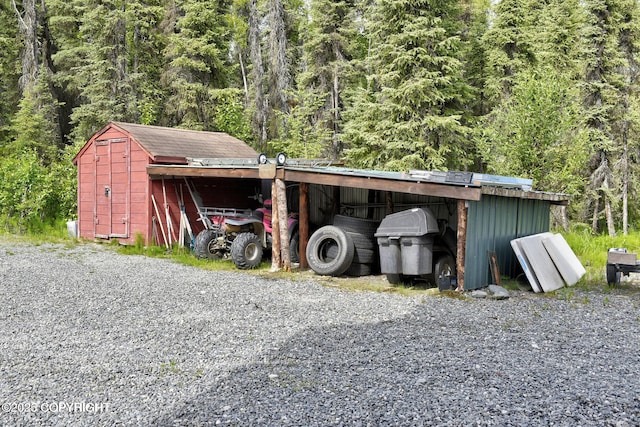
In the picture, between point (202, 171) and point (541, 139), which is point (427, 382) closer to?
point (202, 171)

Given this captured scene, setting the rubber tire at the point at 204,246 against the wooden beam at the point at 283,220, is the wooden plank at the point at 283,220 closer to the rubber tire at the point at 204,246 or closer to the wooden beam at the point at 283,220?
the wooden beam at the point at 283,220

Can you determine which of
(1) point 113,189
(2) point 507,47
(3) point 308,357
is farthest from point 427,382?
(2) point 507,47

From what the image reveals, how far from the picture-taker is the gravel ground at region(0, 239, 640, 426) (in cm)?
390

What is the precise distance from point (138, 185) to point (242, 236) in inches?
162

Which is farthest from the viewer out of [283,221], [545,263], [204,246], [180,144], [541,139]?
[180,144]

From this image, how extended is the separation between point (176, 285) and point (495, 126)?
10992 mm

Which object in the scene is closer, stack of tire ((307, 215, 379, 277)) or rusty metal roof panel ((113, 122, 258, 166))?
stack of tire ((307, 215, 379, 277))

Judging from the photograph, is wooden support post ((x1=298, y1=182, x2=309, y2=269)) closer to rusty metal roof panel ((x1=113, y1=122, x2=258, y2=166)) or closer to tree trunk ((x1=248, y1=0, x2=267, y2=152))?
rusty metal roof panel ((x1=113, y1=122, x2=258, y2=166))

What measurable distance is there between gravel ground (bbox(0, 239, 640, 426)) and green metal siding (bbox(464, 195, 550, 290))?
0.77 metres

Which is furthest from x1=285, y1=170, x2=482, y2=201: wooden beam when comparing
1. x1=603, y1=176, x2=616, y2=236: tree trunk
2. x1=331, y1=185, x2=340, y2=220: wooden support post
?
x1=603, y1=176, x2=616, y2=236: tree trunk

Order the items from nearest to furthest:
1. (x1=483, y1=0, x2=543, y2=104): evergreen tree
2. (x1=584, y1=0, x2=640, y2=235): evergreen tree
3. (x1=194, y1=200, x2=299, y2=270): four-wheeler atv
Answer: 1. (x1=194, y1=200, x2=299, y2=270): four-wheeler atv
2. (x1=584, y1=0, x2=640, y2=235): evergreen tree
3. (x1=483, y1=0, x2=543, y2=104): evergreen tree

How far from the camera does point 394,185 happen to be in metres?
9.06

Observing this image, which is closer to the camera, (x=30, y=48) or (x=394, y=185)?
(x=394, y=185)

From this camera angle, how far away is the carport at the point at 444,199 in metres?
8.61
